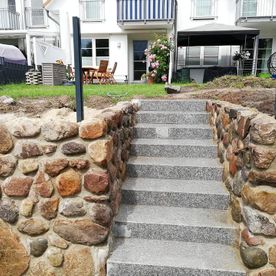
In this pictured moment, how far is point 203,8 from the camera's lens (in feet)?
39.5

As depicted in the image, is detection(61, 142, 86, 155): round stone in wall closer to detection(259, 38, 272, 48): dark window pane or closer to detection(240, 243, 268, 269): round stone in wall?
detection(240, 243, 268, 269): round stone in wall

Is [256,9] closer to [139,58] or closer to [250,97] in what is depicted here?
[139,58]

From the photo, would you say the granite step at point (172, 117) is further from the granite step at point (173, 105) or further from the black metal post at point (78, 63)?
the black metal post at point (78, 63)

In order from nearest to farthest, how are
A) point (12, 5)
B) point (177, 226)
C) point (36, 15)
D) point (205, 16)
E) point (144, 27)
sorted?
1. point (177, 226)
2. point (144, 27)
3. point (205, 16)
4. point (36, 15)
5. point (12, 5)

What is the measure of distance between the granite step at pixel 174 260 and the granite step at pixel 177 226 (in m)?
0.07

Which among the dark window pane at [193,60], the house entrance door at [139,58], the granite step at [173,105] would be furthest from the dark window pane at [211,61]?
the granite step at [173,105]

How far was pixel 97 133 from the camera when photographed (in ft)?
6.89

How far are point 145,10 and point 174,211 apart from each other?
10.3 metres

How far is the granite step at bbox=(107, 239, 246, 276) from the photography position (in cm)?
210

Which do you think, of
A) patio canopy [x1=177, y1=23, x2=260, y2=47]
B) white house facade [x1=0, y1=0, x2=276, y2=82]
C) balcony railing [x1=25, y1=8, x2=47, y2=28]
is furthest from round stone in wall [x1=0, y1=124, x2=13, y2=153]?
balcony railing [x1=25, y1=8, x2=47, y2=28]

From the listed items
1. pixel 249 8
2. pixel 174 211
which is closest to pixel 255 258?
pixel 174 211

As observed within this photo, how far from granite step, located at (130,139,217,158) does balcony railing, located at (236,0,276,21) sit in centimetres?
978

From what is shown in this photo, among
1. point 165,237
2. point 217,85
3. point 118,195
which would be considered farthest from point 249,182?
point 217,85

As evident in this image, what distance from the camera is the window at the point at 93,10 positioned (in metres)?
12.2
